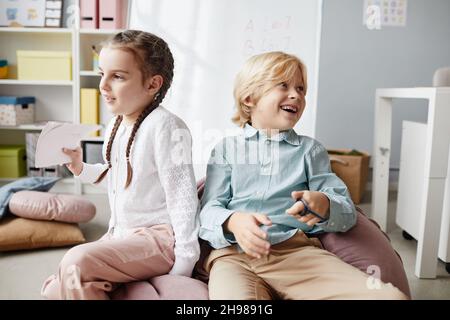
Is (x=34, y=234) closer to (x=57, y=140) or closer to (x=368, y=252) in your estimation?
(x=57, y=140)

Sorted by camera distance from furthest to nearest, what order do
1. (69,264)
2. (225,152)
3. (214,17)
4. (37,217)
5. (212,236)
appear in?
(214,17) → (37,217) → (225,152) → (212,236) → (69,264)

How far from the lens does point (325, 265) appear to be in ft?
3.05

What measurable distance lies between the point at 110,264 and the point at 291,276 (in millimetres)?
347

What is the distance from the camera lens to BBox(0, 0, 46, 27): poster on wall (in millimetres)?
2822

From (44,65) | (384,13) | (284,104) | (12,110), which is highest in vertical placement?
(384,13)

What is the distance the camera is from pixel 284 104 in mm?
1054

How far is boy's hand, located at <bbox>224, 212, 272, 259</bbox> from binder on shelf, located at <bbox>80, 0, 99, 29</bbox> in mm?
2086

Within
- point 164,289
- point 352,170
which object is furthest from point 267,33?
point 164,289

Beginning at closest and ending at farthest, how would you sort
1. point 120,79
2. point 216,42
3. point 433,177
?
point 120,79 < point 433,177 < point 216,42

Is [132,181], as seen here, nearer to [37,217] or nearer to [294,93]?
[294,93]

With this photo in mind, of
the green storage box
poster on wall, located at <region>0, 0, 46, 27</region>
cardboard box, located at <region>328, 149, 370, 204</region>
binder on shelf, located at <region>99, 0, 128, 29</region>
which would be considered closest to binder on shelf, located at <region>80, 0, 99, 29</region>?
binder on shelf, located at <region>99, 0, 128, 29</region>

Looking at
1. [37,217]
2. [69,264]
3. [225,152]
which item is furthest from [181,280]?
[37,217]

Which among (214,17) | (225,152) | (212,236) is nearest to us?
(212,236)

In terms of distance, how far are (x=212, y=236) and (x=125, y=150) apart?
0.84ft
